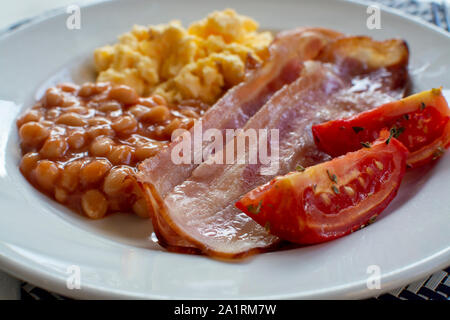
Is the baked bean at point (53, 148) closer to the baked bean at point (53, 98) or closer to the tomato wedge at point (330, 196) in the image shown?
the baked bean at point (53, 98)

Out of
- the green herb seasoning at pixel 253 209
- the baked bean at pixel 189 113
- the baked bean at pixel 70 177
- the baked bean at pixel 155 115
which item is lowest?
the baked bean at pixel 70 177

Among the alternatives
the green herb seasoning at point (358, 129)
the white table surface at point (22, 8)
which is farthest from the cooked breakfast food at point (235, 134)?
the white table surface at point (22, 8)

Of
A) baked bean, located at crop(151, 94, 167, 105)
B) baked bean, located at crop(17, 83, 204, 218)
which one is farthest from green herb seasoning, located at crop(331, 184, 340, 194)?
baked bean, located at crop(151, 94, 167, 105)

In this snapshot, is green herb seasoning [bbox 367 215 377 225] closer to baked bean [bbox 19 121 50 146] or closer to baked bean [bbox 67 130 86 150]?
baked bean [bbox 67 130 86 150]

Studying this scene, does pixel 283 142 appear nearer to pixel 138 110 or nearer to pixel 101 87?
pixel 138 110

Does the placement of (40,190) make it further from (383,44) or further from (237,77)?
(383,44)

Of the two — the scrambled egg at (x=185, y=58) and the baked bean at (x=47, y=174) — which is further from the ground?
the scrambled egg at (x=185, y=58)
